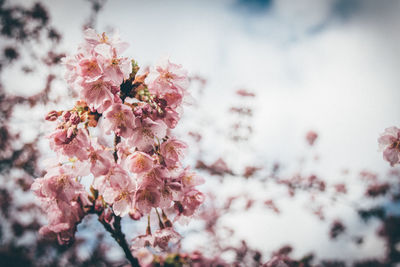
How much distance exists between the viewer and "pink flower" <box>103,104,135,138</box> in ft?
4.79

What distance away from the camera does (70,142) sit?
Result: 57.9 inches

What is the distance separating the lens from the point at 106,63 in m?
1.51

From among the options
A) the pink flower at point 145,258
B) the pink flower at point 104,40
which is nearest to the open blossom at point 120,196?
the pink flower at point 104,40

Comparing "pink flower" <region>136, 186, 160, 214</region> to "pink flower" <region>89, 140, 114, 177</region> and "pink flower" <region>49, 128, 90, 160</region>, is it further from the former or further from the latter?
"pink flower" <region>49, 128, 90, 160</region>

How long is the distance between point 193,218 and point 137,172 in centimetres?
72

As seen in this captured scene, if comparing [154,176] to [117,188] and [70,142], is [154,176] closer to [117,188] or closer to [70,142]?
[117,188]

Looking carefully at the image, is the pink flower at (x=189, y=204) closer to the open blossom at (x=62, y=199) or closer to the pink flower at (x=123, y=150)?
the pink flower at (x=123, y=150)

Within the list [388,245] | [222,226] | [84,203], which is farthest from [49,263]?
[388,245]

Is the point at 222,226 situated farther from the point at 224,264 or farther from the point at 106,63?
the point at 106,63

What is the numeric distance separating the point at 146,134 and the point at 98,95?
423 millimetres

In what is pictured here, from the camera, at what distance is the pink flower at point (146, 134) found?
1.49 metres

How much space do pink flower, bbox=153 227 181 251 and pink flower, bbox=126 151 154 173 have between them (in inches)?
27.5

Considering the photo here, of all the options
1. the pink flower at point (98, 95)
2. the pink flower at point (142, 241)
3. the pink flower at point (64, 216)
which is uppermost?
the pink flower at point (98, 95)

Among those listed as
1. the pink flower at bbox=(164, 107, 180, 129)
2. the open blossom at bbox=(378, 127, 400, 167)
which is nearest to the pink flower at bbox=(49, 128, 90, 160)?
the pink flower at bbox=(164, 107, 180, 129)
